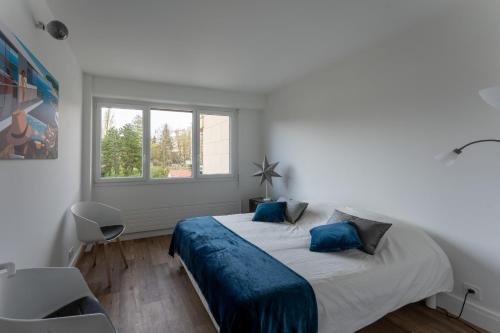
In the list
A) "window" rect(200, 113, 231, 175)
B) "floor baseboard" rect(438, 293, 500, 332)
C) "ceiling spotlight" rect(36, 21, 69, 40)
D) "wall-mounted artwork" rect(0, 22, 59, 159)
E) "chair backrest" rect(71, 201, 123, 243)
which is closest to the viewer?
"wall-mounted artwork" rect(0, 22, 59, 159)

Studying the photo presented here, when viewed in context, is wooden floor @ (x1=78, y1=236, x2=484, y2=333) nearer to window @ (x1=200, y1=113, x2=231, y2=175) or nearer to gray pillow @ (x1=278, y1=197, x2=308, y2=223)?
gray pillow @ (x1=278, y1=197, x2=308, y2=223)

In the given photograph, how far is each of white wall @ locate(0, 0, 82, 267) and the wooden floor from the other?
557 mm

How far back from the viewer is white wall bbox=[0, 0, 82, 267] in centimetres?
152

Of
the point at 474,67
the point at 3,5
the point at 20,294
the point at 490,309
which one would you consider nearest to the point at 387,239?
the point at 490,309

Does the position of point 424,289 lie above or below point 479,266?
below

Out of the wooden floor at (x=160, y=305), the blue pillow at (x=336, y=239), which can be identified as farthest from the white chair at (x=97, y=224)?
the blue pillow at (x=336, y=239)

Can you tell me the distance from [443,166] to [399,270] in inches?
38.9

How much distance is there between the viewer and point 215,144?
4871 mm

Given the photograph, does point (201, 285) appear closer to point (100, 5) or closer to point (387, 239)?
point (387, 239)

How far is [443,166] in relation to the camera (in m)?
2.26

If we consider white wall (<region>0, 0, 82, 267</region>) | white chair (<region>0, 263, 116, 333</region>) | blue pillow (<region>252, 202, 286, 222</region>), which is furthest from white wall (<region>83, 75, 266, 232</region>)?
white chair (<region>0, 263, 116, 333</region>)

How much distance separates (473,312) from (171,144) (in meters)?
4.27

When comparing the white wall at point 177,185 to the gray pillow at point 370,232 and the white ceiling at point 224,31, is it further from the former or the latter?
the gray pillow at point 370,232

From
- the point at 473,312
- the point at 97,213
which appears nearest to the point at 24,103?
the point at 97,213
